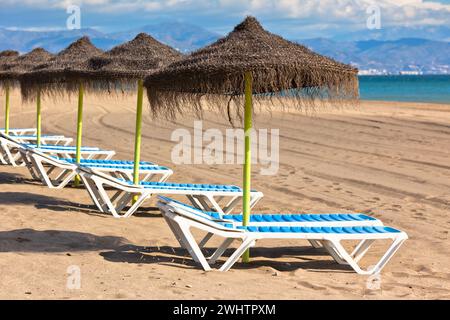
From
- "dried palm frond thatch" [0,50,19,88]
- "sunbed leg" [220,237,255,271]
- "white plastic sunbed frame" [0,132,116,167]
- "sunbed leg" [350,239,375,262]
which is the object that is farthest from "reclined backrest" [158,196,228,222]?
"dried palm frond thatch" [0,50,19,88]

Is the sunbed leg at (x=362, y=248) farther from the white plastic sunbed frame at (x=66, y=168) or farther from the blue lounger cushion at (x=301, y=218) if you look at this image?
the white plastic sunbed frame at (x=66, y=168)

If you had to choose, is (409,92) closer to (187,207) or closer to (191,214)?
(187,207)

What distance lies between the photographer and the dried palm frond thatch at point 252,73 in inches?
220

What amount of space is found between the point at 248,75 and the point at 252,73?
90 millimetres

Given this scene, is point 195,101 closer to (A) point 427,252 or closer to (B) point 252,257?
(B) point 252,257

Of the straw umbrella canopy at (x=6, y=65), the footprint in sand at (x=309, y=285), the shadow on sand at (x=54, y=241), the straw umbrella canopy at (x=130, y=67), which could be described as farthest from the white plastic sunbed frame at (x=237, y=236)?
the straw umbrella canopy at (x=6, y=65)

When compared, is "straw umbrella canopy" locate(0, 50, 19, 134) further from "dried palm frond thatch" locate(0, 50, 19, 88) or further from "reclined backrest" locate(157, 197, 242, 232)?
"reclined backrest" locate(157, 197, 242, 232)

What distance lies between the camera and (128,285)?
504 centimetres

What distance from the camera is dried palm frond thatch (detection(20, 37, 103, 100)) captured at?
912 cm

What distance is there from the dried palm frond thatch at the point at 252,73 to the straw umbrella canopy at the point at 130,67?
5.29ft

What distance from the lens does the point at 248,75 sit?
568cm

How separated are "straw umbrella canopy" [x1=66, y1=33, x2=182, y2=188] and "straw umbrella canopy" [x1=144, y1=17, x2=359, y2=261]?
1651 millimetres

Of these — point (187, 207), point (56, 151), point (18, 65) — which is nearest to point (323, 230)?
point (187, 207)
